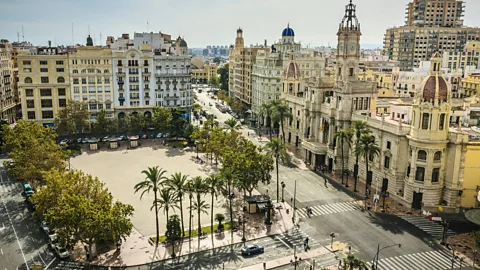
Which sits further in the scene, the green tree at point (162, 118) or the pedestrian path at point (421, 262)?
the green tree at point (162, 118)

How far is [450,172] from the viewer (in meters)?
79.4

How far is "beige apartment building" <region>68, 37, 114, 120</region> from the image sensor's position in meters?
141

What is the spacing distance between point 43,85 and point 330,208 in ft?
334

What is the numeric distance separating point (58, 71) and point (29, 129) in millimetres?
45746

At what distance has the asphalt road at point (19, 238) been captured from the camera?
61.5 metres

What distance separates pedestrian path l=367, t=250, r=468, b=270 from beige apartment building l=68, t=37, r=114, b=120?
108 meters

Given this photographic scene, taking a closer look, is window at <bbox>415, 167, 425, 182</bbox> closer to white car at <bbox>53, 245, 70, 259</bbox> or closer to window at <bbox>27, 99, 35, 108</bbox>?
white car at <bbox>53, 245, 70, 259</bbox>

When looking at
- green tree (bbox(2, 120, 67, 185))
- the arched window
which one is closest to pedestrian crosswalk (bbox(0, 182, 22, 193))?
green tree (bbox(2, 120, 67, 185))

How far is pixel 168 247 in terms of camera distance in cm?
6681

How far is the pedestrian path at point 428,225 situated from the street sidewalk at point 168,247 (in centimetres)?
2105

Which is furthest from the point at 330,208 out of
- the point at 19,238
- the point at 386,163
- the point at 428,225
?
the point at 19,238

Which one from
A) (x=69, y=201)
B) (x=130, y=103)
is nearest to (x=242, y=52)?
(x=130, y=103)

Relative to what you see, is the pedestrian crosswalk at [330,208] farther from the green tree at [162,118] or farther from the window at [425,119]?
the green tree at [162,118]

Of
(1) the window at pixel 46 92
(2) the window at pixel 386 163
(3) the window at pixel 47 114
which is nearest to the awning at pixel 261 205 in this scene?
(2) the window at pixel 386 163
